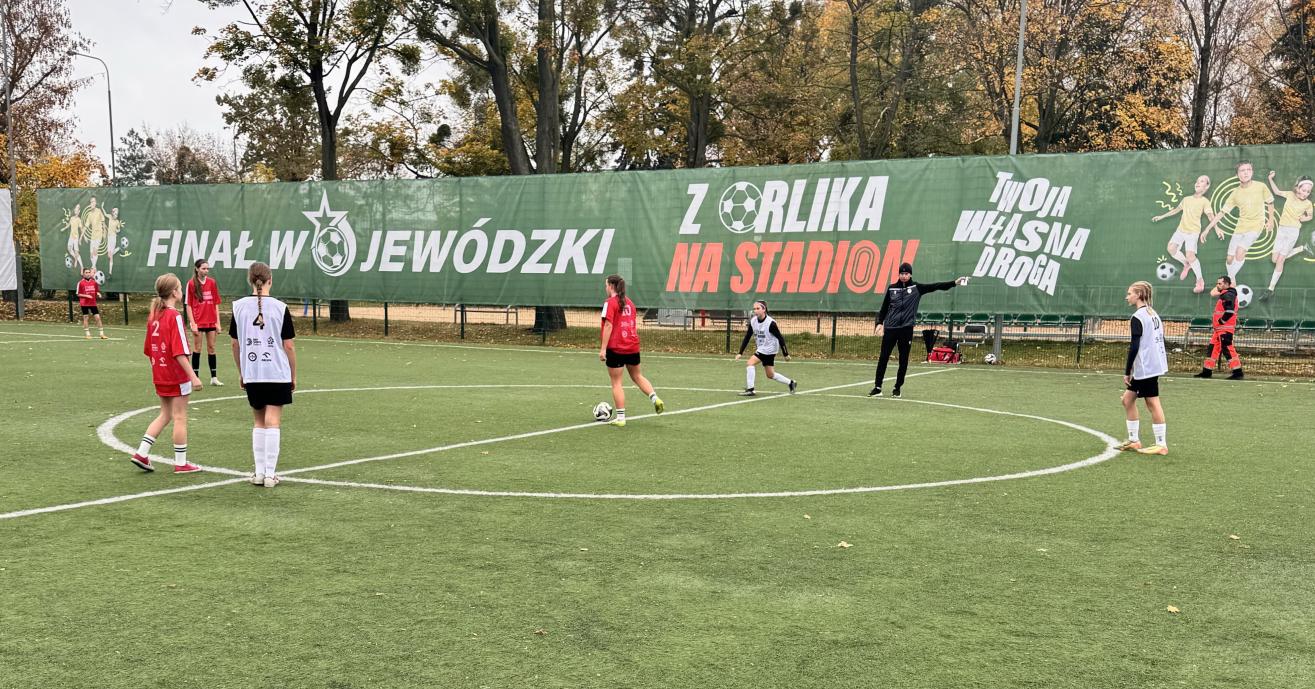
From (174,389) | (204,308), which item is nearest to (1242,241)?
(204,308)

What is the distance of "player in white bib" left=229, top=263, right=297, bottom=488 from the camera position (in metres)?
8.26

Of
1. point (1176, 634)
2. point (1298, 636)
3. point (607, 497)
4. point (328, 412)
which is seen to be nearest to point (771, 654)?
point (1176, 634)

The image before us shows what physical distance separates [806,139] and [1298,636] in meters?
36.5

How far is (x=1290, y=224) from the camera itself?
20219mm

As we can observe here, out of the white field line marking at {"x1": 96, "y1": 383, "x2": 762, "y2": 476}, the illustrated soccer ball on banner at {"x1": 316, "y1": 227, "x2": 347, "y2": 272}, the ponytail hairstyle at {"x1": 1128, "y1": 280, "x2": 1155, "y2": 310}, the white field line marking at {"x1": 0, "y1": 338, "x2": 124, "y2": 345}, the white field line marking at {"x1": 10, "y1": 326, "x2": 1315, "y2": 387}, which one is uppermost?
the illustrated soccer ball on banner at {"x1": 316, "y1": 227, "x2": 347, "y2": 272}

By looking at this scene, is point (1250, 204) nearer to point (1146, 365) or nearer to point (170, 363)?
point (1146, 365)

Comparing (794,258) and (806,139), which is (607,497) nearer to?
(794,258)

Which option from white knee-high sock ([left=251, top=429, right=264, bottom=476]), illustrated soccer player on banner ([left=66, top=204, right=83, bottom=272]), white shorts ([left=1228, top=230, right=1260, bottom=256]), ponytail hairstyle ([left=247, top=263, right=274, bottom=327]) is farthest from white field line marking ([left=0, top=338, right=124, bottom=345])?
white shorts ([left=1228, top=230, right=1260, bottom=256])

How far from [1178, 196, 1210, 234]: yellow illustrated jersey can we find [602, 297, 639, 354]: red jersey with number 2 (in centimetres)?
1451

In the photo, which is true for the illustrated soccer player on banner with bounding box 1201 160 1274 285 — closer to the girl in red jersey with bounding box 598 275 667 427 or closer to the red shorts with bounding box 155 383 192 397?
the girl in red jersey with bounding box 598 275 667 427

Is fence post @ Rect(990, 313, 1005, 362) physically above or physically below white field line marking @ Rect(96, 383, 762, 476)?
above

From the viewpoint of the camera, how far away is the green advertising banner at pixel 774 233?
2077 cm

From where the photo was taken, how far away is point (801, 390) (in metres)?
16.9

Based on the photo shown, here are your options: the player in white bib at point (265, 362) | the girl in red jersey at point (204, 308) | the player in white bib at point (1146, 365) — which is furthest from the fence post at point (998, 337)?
the player in white bib at point (265, 362)
